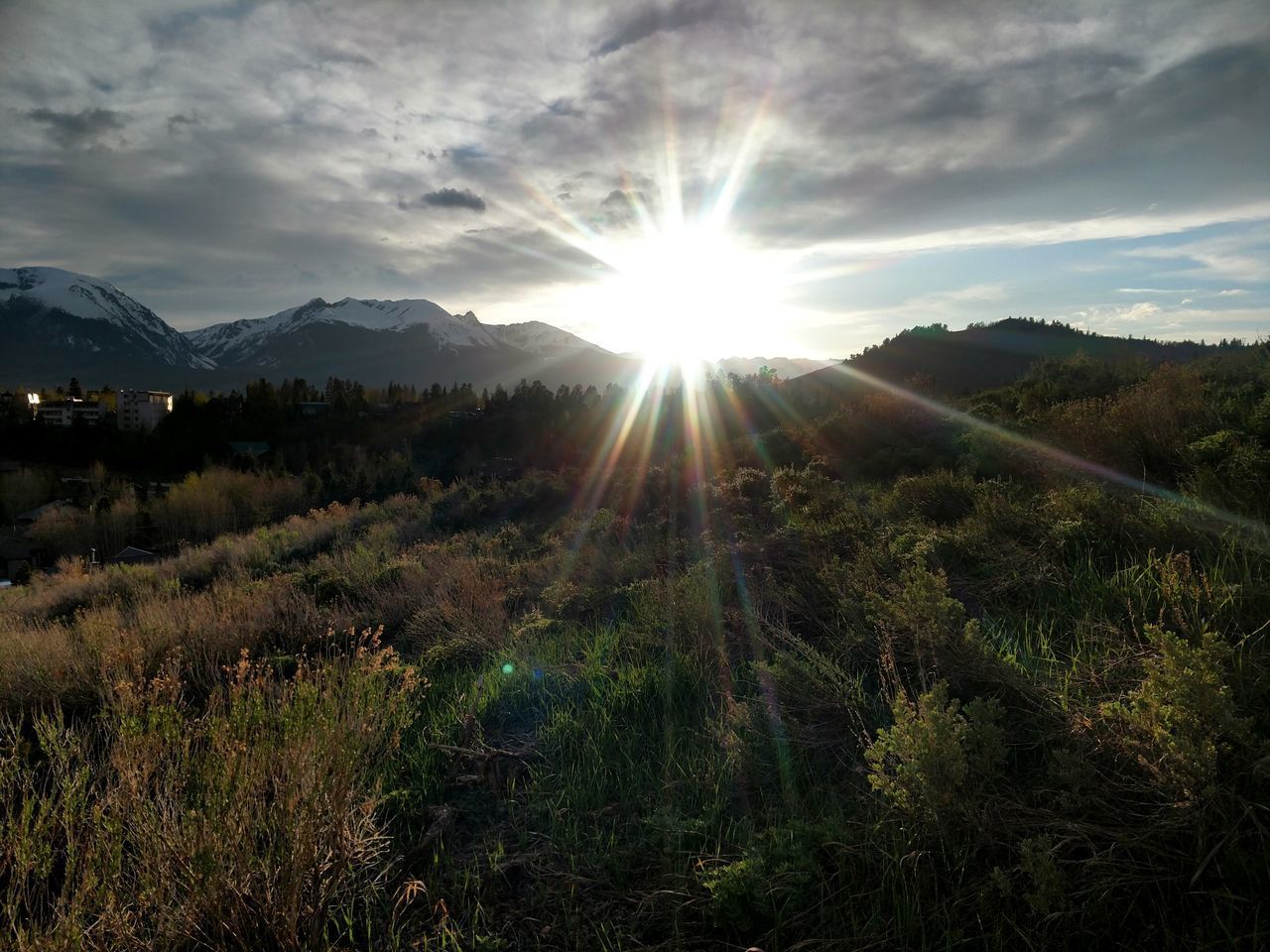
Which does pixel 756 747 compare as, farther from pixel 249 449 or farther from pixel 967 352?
pixel 249 449

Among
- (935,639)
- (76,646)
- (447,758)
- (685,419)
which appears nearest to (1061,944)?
(935,639)

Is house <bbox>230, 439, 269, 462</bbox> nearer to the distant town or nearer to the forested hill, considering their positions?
the distant town

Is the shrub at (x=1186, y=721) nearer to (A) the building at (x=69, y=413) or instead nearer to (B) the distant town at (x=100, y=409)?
(B) the distant town at (x=100, y=409)

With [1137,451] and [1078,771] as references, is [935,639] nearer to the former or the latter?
[1078,771]

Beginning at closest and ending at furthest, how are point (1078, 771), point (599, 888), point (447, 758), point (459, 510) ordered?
point (1078, 771), point (599, 888), point (447, 758), point (459, 510)

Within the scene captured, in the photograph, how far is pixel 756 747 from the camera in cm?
336

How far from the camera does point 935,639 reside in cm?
323

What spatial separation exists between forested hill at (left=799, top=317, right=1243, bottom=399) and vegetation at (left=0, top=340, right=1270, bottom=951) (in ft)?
51.5

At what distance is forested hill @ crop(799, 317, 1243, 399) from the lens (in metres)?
22.4

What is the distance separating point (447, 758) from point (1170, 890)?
3.37 metres

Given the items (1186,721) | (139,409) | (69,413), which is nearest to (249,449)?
(69,413)

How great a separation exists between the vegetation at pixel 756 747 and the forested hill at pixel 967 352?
51.5 ft

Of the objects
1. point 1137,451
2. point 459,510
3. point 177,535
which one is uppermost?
point 1137,451

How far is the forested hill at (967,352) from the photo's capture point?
22.4 meters
